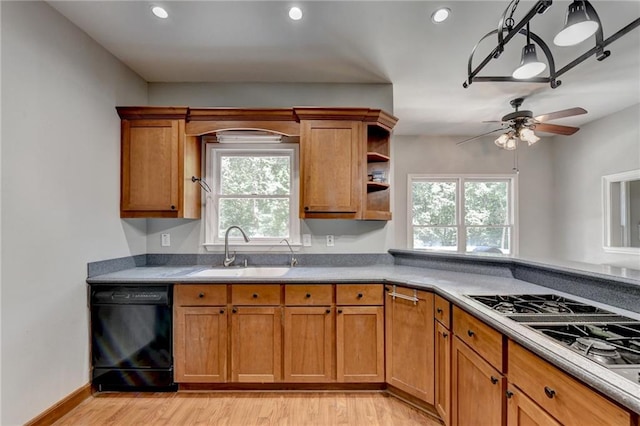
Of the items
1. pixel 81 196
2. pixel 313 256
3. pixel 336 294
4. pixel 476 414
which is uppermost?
Result: pixel 81 196

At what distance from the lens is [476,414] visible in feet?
5.05

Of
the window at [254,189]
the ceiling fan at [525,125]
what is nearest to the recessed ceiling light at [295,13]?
the window at [254,189]

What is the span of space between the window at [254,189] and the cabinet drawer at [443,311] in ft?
5.12

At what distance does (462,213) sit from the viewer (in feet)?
17.5

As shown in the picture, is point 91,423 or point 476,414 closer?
point 476,414

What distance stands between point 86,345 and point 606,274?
3.37 metres

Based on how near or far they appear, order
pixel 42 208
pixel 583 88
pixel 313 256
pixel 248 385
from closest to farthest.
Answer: pixel 42 208, pixel 248 385, pixel 313 256, pixel 583 88

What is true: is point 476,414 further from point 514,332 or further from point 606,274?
point 606,274

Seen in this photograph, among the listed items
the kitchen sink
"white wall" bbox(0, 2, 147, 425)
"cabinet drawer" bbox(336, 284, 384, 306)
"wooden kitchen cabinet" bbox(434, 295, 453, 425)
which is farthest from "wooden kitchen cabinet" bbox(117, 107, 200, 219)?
"wooden kitchen cabinet" bbox(434, 295, 453, 425)

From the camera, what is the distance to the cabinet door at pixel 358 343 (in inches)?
93.6

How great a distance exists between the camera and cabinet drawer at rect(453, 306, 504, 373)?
1.36 meters

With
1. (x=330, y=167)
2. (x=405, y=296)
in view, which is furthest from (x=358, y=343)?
(x=330, y=167)

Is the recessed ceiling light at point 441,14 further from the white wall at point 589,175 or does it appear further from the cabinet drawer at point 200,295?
the white wall at point 589,175

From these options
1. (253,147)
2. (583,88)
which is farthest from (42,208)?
(583,88)
